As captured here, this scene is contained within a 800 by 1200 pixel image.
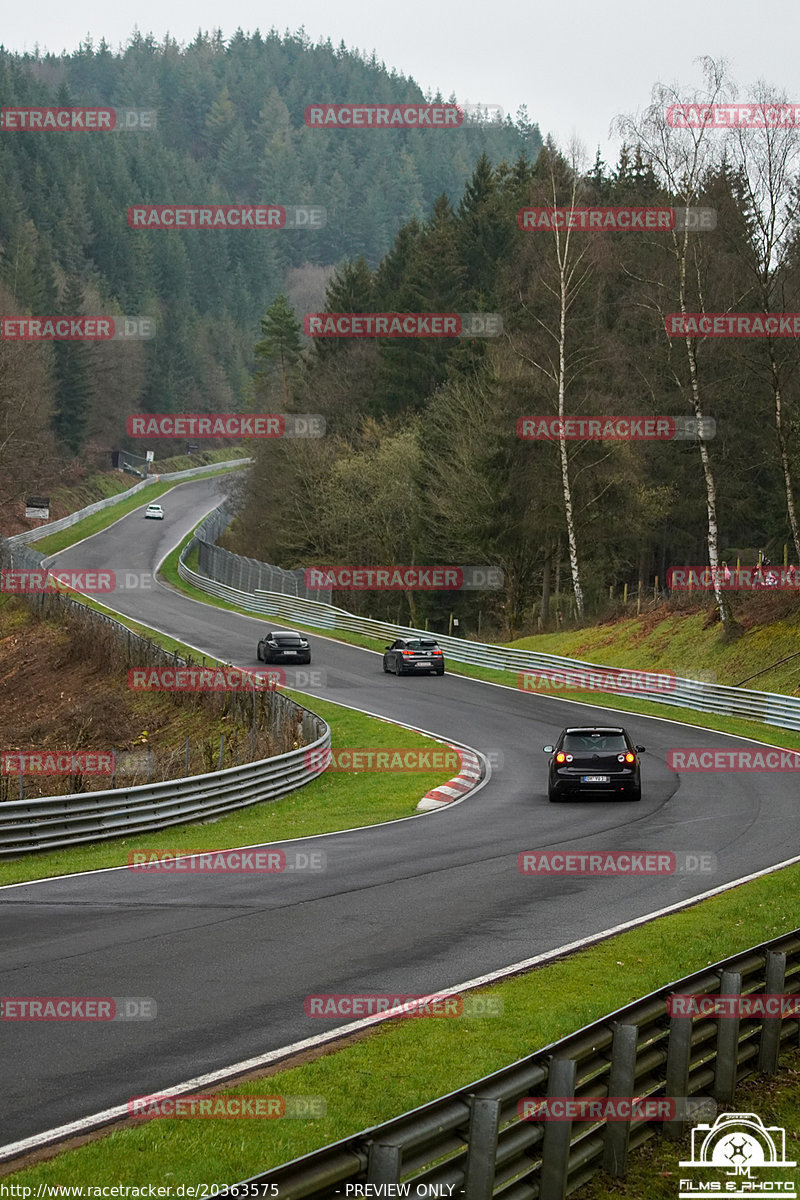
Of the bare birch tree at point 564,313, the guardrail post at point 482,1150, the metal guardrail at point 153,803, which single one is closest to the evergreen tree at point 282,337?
the bare birch tree at point 564,313

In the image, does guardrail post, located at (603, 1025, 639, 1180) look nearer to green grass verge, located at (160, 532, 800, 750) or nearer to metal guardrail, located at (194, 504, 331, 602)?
green grass verge, located at (160, 532, 800, 750)

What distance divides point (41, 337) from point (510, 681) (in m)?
71.9

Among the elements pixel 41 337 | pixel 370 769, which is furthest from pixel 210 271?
pixel 370 769

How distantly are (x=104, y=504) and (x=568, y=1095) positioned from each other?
323 ft

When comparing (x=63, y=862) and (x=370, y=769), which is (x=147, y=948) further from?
(x=370, y=769)

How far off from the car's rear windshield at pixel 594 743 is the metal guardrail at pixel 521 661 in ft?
36.6

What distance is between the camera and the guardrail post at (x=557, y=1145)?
6.61 m

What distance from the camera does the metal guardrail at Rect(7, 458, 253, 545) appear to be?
83075 millimetres

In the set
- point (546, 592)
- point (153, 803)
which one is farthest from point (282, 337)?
point (153, 803)

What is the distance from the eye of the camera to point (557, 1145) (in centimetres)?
664

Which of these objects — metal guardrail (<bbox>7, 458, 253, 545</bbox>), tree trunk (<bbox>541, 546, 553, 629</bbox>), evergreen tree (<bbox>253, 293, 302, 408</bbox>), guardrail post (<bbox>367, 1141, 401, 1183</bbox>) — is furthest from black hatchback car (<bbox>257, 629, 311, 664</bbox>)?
evergreen tree (<bbox>253, 293, 302, 408</bbox>)

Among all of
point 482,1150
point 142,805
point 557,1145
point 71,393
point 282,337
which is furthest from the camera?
point 71,393

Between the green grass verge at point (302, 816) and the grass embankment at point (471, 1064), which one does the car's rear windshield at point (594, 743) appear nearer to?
the green grass verge at point (302, 816)

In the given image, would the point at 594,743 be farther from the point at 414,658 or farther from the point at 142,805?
the point at 414,658
